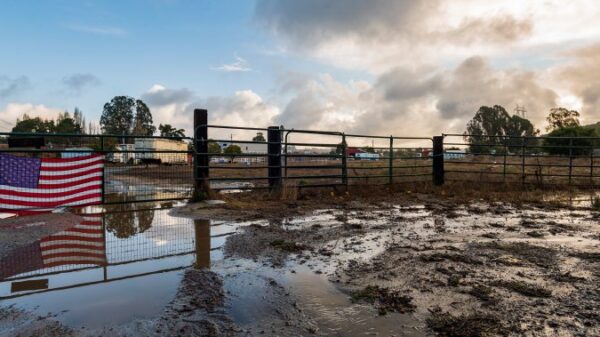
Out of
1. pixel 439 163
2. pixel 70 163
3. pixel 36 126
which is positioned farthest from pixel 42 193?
pixel 36 126

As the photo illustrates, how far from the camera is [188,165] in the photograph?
9188 millimetres

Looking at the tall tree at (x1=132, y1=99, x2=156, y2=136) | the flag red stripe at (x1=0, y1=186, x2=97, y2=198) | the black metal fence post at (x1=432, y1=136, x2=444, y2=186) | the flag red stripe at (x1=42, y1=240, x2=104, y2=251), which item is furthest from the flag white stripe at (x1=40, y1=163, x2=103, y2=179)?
the tall tree at (x1=132, y1=99, x2=156, y2=136)

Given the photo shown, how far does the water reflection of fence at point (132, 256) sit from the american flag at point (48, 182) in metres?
1.72

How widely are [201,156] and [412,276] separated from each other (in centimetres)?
608

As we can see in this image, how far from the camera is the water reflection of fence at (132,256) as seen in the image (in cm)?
329

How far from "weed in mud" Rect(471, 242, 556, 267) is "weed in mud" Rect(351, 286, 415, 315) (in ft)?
5.90

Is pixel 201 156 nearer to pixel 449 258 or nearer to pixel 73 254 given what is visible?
pixel 73 254

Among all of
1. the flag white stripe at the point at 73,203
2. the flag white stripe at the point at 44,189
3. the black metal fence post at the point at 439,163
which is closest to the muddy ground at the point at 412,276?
the flag white stripe at the point at 73,203

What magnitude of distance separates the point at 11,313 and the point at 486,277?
12.1 feet

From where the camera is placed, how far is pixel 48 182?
278 inches

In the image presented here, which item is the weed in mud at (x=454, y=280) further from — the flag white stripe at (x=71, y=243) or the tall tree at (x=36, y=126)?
the tall tree at (x=36, y=126)

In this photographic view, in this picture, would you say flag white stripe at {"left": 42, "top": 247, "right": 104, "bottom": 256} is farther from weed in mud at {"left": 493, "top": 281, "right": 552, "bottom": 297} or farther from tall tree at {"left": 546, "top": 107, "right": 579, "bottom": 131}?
tall tree at {"left": 546, "top": 107, "right": 579, "bottom": 131}

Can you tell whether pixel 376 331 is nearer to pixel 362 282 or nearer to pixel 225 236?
pixel 362 282

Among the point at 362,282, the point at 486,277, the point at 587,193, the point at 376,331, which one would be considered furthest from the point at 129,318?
the point at 587,193
